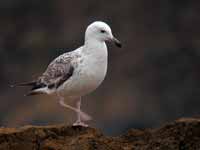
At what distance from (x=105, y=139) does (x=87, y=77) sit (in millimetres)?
1300

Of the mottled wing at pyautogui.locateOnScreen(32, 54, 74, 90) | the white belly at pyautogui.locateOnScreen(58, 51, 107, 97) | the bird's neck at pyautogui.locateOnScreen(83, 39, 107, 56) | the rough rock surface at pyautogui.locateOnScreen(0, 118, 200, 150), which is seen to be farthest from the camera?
the mottled wing at pyautogui.locateOnScreen(32, 54, 74, 90)

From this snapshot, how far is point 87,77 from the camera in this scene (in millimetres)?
10734

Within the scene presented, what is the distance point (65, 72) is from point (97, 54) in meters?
0.48

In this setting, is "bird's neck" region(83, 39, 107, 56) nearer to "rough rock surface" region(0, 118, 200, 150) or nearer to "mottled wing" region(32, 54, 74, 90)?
"mottled wing" region(32, 54, 74, 90)

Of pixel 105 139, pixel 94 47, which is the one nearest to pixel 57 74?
pixel 94 47

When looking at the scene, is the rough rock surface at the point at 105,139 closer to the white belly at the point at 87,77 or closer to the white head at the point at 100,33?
the white belly at the point at 87,77

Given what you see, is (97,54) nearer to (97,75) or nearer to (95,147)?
(97,75)

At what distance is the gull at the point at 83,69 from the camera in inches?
423

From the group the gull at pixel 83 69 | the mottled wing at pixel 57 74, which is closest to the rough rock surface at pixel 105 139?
the gull at pixel 83 69

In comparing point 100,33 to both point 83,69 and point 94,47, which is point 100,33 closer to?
point 94,47

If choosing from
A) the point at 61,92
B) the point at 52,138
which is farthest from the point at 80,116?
the point at 52,138

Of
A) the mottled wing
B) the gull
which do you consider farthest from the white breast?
the mottled wing

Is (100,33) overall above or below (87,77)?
above

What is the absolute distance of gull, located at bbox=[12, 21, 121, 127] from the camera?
10742 millimetres
